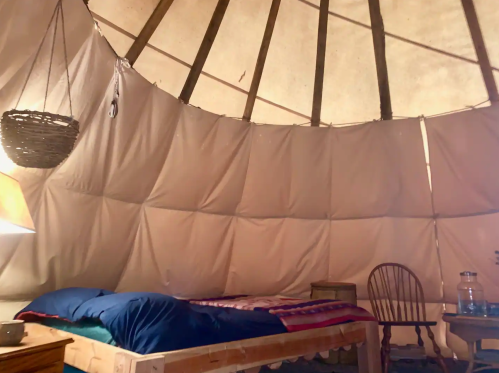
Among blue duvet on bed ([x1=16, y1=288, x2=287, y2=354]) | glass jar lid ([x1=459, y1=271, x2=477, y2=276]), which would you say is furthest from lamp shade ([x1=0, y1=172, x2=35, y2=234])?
glass jar lid ([x1=459, y1=271, x2=477, y2=276])

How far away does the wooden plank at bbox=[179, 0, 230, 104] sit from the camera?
118 inches

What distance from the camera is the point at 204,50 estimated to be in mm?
3141

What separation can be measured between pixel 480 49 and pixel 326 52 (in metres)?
1.15

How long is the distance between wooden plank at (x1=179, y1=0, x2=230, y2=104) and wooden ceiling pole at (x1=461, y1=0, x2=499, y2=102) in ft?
5.76

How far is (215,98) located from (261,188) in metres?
1.01

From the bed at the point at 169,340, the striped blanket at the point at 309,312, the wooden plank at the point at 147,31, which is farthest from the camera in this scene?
the wooden plank at the point at 147,31

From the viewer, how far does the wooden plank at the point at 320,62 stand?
3.06m

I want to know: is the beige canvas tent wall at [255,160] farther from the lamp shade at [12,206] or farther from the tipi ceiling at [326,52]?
the lamp shade at [12,206]

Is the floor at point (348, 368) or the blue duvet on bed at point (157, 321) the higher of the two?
the blue duvet on bed at point (157, 321)

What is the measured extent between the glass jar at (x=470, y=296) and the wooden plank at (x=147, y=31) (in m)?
3.12

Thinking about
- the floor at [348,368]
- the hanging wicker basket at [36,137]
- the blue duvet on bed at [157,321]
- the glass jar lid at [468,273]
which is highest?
the hanging wicker basket at [36,137]

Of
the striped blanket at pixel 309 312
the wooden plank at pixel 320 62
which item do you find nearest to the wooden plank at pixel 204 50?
the wooden plank at pixel 320 62

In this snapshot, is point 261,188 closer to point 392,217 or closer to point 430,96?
point 392,217

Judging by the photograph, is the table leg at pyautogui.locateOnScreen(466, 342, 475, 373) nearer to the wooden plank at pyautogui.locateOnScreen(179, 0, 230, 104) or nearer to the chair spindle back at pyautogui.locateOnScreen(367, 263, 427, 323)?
the chair spindle back at pyautogui.locateOnScreen(367, 263, 427, 323)
